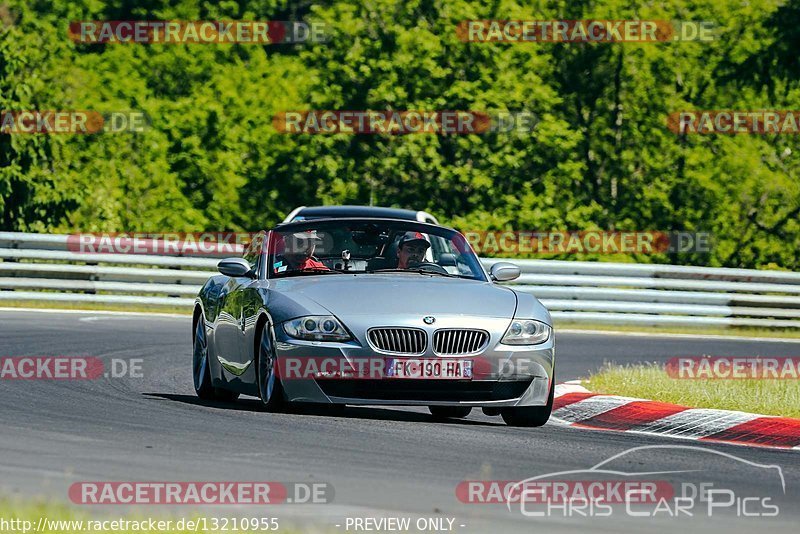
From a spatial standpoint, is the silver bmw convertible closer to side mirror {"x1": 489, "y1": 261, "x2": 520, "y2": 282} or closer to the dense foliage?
side mirror {"x1": 489, "y1": 261, "x2": 520, "y2": 282}

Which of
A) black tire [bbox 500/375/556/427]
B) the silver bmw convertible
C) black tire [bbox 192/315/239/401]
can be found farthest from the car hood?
black tire [bbox 192/315/239/401]

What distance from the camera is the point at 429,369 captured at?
10469 mm

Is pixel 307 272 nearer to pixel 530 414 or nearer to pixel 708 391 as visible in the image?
pixel 530 414

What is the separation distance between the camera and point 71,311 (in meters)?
23.1

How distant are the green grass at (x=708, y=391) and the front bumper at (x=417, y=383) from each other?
2087 mm

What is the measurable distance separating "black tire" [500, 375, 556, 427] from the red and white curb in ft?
2.03

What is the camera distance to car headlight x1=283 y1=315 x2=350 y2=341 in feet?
34.4

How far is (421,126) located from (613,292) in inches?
592

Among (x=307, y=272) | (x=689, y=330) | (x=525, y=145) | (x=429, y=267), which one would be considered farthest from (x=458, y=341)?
(x=525, y=145)

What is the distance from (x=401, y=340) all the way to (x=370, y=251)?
5.65ft

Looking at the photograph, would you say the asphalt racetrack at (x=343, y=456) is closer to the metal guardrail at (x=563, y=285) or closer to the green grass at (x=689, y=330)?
the metal guardrail at (x=563, y=285)

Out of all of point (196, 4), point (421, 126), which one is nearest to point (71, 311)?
point (421, 126)

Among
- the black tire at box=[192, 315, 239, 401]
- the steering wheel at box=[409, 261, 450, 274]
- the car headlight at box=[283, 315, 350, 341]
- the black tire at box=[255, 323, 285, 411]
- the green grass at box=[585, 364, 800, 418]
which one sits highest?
the steering wheel at box=[409, 261, 450, 274]

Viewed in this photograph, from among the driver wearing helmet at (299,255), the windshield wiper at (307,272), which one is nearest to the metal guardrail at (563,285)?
the driver wearing helmet at (299,255)
